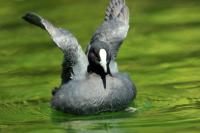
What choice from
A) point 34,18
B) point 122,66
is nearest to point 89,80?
point 34,18

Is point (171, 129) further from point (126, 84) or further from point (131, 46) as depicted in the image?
point (131, 46)

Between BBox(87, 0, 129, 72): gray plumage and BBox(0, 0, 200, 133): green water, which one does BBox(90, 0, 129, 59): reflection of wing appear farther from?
BBox(0, 0, 200, 133): green water

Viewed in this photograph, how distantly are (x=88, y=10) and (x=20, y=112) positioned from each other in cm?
649

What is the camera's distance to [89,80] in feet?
35.3

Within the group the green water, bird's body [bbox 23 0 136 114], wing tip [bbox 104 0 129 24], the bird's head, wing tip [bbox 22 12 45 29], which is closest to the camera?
the green water

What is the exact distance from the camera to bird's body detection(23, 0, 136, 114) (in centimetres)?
1059

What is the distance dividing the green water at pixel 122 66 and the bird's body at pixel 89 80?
163mm

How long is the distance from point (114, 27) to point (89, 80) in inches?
53.3

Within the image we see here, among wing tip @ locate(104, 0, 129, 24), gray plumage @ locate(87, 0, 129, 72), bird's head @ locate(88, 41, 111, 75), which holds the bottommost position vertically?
bird's head @ locate(88, 41, 111, 75)

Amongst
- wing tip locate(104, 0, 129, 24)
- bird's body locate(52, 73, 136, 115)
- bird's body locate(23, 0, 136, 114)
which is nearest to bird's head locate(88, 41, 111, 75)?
bird's body locate(23, 0, 136, 114)

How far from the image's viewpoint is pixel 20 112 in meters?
11.1

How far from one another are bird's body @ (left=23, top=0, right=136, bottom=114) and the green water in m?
0.16

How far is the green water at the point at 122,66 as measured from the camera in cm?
1029

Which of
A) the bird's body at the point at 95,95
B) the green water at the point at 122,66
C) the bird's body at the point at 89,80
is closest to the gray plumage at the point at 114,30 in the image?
the bird's body at the point at 89,80
